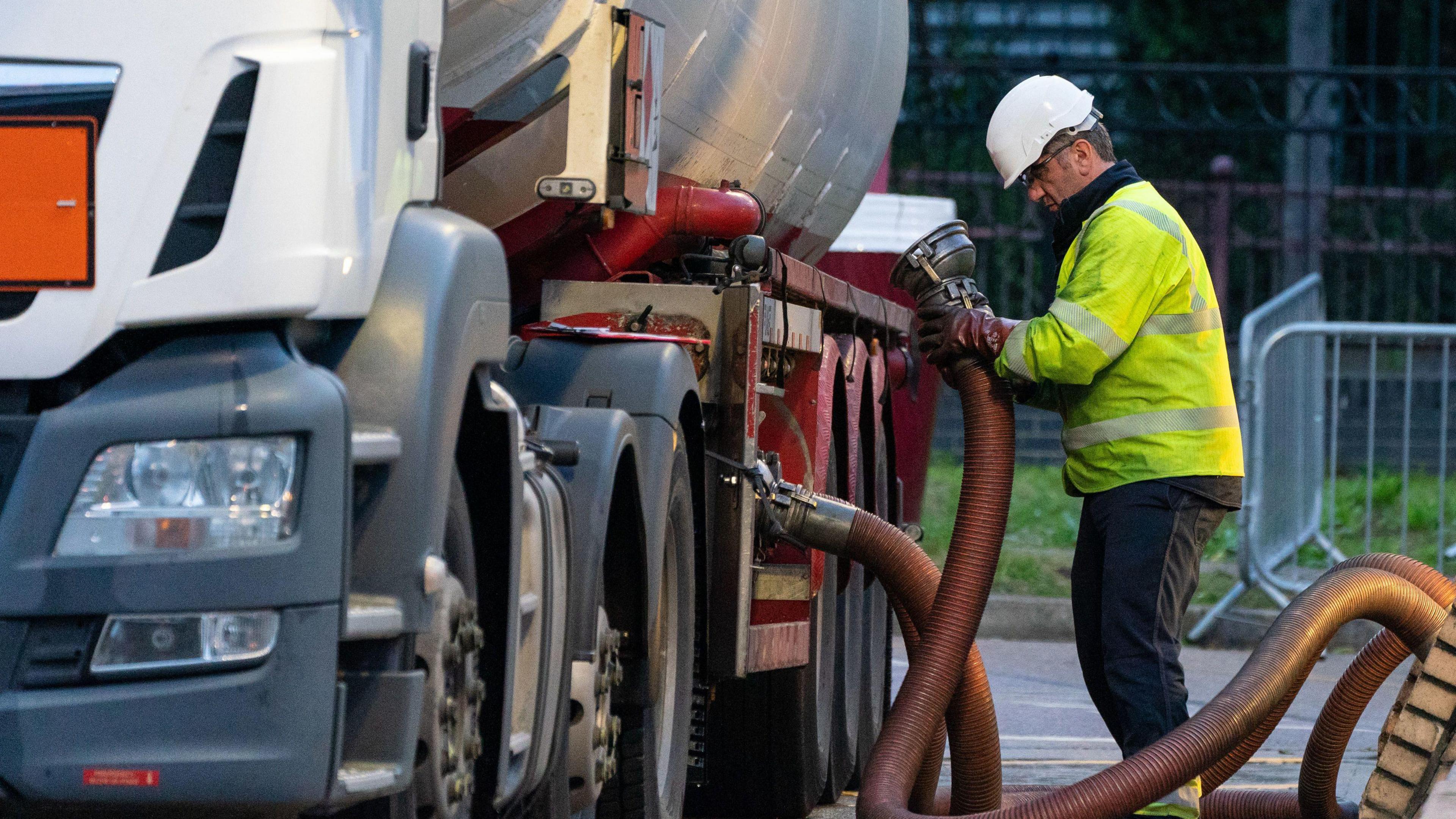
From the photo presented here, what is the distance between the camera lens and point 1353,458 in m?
11.7

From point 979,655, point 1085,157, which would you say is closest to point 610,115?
point 1085,157

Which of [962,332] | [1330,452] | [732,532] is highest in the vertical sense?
[962,332]

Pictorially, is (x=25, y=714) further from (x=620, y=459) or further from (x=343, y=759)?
(x=620, y=459)

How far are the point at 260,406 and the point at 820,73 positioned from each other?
3613 millimetres

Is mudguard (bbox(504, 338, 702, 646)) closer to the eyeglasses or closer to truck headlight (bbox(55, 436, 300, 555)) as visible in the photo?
the eyeglasses

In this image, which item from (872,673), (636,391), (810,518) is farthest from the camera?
(872,673)

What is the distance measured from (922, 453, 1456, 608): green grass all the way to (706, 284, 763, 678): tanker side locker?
4913 millimetres

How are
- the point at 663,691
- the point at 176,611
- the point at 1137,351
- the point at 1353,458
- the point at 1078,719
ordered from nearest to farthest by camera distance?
1. the point at 176,611
2. the point at 663,691
3. the point at 1137,351
4. the point at 1078,719
5. the point at 1353,458

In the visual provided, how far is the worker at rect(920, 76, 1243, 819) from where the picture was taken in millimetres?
5012

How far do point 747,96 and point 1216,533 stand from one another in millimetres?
5232

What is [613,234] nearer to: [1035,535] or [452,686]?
Answer: [452,686]

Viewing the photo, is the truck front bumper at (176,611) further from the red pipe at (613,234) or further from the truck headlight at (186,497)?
the red pipe at (613,234)

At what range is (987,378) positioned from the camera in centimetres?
526

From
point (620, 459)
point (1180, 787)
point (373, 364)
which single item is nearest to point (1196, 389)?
point (1180, 787)
